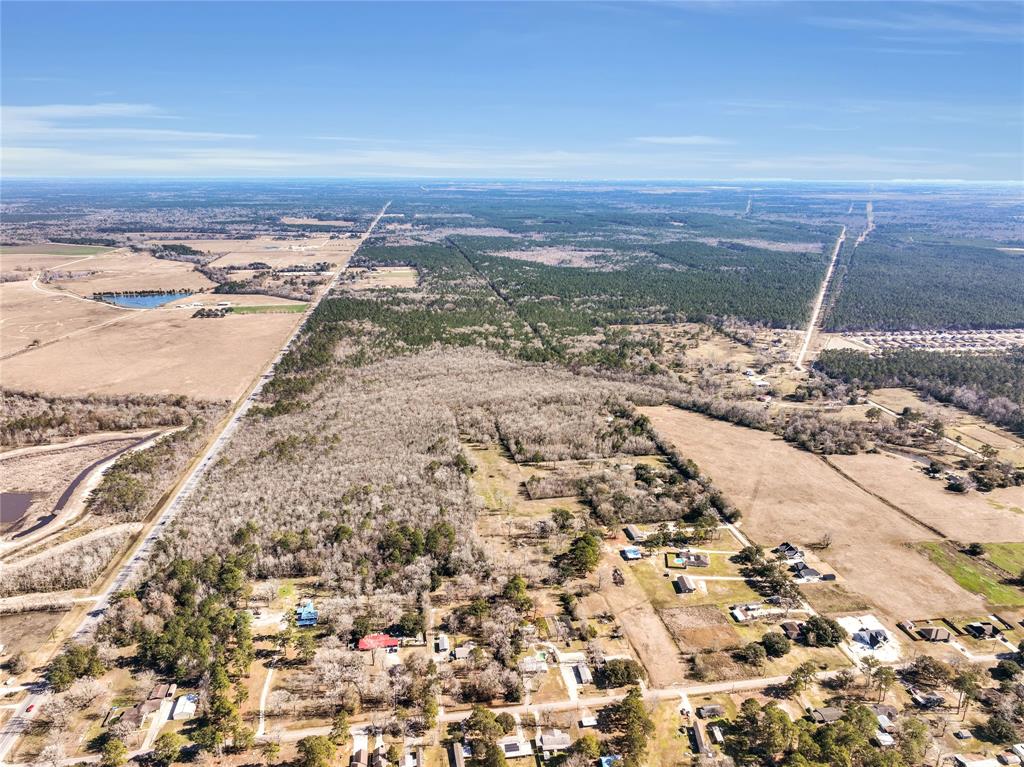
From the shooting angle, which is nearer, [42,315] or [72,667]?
[72,667]

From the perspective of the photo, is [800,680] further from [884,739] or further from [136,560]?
[136,560]

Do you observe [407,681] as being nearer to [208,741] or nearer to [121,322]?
[208,741]

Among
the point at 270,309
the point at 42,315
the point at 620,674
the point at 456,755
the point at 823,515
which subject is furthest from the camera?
the point at 270,309

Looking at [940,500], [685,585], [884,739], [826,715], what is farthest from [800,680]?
[940,500]

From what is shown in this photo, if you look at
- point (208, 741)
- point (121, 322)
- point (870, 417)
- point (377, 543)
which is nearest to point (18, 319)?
point (121, 322)

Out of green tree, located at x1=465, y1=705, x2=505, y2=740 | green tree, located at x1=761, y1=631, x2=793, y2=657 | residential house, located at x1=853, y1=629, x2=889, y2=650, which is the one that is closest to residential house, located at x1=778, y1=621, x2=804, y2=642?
green tree, located at x1=761, y1=631, x2=793, y2=657

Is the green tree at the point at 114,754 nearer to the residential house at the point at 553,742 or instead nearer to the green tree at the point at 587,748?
the residential house at the point at 553,742
